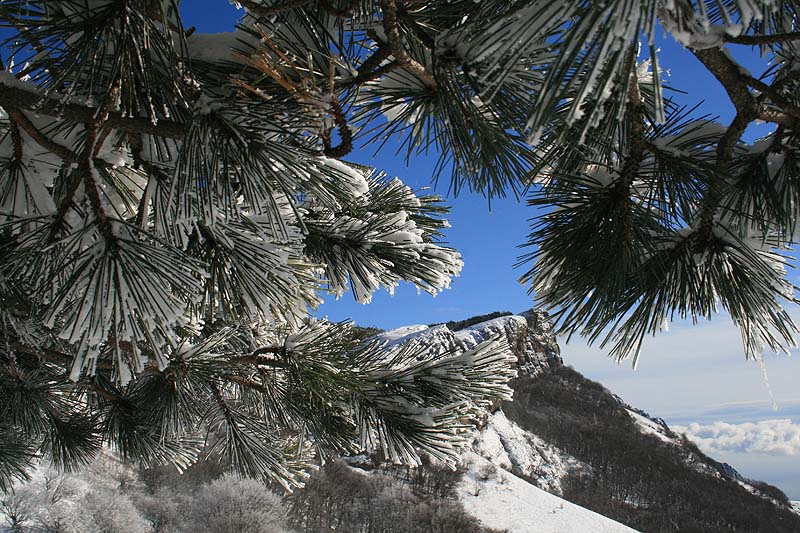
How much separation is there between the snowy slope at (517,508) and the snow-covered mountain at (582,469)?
2 cm

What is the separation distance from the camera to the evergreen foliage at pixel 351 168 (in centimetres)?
73

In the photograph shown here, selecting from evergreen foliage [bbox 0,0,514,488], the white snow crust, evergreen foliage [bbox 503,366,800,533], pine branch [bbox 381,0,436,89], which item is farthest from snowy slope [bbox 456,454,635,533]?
the white snow crust

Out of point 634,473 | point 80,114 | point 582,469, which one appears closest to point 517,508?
point 582,469

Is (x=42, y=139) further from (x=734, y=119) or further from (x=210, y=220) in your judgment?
(x=734, y=119)

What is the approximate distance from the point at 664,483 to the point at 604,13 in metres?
16.5

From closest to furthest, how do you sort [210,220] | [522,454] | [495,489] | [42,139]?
1. [210,220]
2. [42,139]
3. [495,489]
4. [522,454]

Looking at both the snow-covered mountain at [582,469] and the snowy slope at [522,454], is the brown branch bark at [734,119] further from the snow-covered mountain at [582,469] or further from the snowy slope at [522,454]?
the snowy slope at [522,454]

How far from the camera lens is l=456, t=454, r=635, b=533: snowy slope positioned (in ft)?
27.1

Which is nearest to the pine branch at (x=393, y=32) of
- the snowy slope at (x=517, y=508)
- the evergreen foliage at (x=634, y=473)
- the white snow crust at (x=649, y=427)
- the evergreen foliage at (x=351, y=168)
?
the evergreen foliage at (x=351, y=168)

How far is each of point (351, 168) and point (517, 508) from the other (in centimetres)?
909

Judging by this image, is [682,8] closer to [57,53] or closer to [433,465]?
[57,53]

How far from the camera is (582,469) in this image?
13.8 m

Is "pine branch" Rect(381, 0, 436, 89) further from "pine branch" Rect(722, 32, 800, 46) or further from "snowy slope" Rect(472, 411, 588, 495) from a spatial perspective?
"snowy slope" Rect(472, 411, 588, 495)

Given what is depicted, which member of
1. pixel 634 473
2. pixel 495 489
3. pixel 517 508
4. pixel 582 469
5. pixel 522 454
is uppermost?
pixel 634 473
